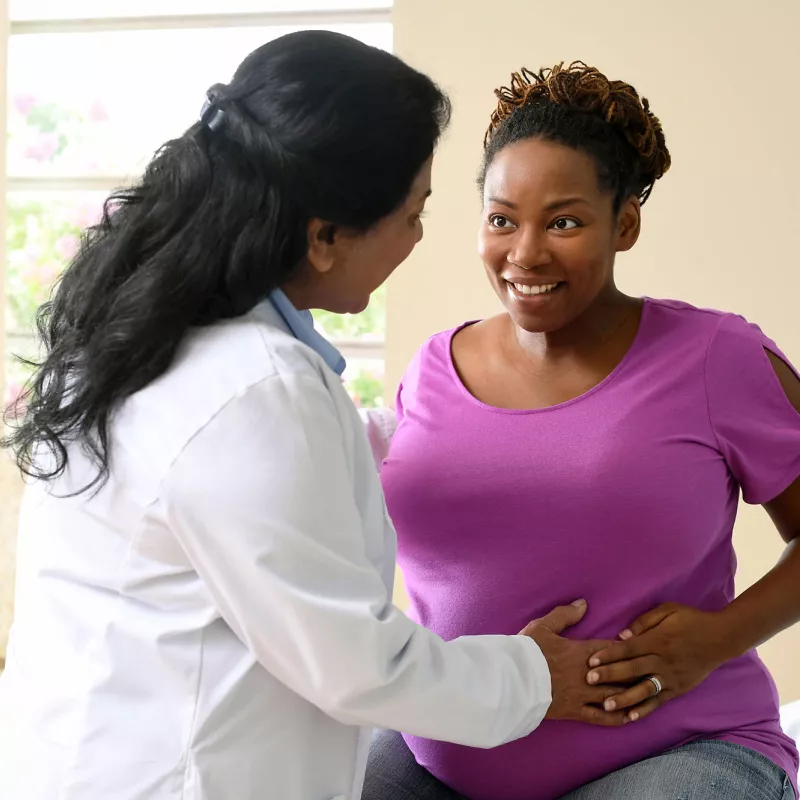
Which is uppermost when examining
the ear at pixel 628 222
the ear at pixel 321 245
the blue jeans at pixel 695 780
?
the ear at pixel 321 245

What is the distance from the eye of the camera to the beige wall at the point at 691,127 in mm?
2850

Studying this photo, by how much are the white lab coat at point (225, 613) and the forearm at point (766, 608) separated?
395 mm

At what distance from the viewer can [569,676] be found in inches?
49.9

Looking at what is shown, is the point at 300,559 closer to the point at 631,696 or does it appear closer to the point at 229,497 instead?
the point at 229,497

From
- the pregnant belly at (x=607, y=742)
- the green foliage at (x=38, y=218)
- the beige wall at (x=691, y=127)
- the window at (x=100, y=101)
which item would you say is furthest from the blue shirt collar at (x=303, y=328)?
the green foliage at (x=38, y=218)

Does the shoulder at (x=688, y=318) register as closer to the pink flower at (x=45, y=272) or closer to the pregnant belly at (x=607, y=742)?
the pregnant belly at (x=607, y=742)

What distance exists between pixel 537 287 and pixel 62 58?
2.62 meters

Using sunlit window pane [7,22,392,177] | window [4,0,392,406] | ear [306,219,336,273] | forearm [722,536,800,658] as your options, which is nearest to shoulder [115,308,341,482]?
ear [306,219,336,273]

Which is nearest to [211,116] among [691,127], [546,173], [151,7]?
[546,173]

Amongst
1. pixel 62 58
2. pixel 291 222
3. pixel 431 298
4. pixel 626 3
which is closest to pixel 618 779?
pixel 291 222

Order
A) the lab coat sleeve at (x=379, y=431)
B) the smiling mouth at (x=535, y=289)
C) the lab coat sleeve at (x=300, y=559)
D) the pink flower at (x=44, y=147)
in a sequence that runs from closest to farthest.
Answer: the lab coat sleeve at (x=300, y=559) < the smiling mouth at (x=535, y=289) < the lab coat sleeve at (x=379, y=431) < the pink flower at (x=44, y=147)

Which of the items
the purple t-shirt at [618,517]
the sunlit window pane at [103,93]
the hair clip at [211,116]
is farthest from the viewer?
the sunlit window pane at [103,93]

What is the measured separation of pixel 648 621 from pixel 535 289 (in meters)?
0.47

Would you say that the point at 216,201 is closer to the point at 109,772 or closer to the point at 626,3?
the point at 109,772
